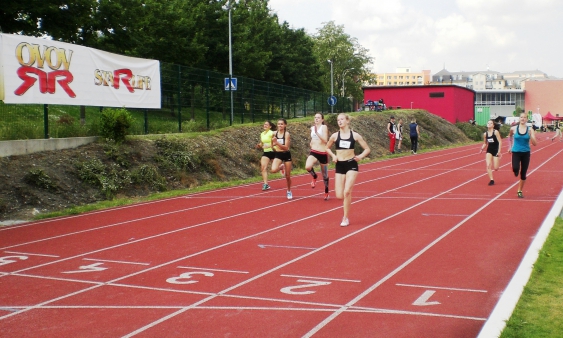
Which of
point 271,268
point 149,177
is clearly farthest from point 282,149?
point 271,268

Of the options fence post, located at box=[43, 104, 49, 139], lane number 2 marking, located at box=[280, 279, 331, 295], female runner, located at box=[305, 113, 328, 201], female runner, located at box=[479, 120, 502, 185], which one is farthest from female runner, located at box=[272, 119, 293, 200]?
lane number 2 marking, located at box=[280, 279, 331, 295]

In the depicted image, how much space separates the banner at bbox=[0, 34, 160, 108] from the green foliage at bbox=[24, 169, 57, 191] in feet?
5.73

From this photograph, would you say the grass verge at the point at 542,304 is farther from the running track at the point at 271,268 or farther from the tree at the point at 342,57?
the tree at the point at 342,57

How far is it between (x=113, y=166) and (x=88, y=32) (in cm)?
1245

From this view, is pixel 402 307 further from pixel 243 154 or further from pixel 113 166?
pixel 243 154

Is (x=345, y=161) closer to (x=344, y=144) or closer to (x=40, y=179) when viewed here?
(x=344, y=144)

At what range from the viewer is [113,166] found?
16.8 m

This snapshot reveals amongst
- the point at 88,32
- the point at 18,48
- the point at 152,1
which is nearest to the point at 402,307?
the point at 18,48

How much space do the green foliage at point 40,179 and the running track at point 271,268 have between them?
140 centimetres

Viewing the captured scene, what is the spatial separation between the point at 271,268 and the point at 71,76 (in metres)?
10.5

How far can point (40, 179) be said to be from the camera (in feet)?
46.9

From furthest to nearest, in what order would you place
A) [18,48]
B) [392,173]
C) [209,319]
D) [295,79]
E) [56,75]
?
[295,79] → [392,173] → [56,75] → [18,48] → [209,319]

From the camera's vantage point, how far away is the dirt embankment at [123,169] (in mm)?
13914

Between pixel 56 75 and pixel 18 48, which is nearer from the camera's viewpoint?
pixel 18 48
